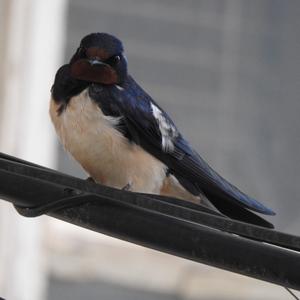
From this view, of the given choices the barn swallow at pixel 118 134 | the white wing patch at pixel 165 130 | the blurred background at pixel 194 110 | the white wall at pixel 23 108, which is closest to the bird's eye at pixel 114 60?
the barn swallow at pixel 118 134

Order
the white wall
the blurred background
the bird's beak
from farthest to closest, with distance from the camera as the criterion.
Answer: the blurred background, the white wall, the bird's beak

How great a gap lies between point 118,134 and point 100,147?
3cm

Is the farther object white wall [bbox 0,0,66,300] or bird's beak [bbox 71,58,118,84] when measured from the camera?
white wall [bbox 0,0,66,300]

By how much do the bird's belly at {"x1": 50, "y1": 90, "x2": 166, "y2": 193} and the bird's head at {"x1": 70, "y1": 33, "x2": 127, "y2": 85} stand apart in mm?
27

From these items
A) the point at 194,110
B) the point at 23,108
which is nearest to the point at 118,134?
the point at 23,108

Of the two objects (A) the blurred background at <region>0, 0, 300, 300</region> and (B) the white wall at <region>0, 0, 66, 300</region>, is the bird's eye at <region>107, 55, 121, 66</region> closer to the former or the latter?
(B) the white wall at <region>0, 0, 66, 300</region>

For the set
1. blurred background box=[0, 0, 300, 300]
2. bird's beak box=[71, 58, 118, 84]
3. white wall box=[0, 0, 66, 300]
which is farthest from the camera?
blurred background box=[0, 0, 300, 300]

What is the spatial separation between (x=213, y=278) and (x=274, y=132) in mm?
518

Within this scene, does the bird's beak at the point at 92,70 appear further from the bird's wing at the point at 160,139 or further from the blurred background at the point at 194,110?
the blurred background at the point at 194,110

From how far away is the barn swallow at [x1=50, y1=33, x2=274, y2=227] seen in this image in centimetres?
211

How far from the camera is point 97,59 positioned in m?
2.11

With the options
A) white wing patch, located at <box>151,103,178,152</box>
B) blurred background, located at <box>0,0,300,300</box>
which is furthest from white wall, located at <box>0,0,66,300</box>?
white wing patch, located at <box>151,103,178,152</box>

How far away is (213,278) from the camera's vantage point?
5.32 m

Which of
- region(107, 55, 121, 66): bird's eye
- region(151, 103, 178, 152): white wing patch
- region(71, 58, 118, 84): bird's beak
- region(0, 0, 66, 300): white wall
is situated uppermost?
region(0, 0, 66, 300): white wall
